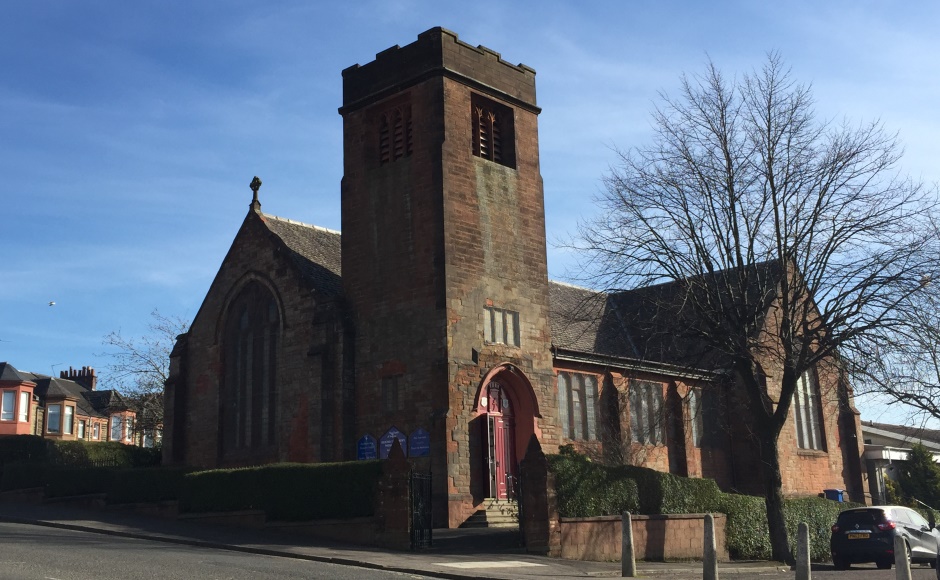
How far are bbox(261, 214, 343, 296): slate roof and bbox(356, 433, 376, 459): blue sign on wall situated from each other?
15.5 ft

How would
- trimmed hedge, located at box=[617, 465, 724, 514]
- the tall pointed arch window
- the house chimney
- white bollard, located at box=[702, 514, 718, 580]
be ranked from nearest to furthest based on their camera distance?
white bollard, located at box=[702, 514, 718, 580], trimmed hedge, located at box=[617, 465, 724, 514], the tall pointed arch window, the house chimney

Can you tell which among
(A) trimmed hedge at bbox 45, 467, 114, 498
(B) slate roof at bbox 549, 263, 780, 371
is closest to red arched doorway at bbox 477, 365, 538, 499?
(B) slate roof at bbox 549, 263, 780, 371

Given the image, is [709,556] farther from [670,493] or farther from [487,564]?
[670,493]

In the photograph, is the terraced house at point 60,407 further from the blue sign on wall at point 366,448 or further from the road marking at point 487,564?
the road marking at point 487,564

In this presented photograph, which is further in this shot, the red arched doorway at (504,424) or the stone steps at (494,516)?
the red arched doorway at (504,424)

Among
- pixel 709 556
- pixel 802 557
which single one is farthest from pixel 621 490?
pixel 802 557

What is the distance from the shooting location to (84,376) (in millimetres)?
77375

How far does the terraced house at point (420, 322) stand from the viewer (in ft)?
82.2

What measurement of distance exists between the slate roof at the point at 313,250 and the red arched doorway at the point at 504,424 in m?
5.81

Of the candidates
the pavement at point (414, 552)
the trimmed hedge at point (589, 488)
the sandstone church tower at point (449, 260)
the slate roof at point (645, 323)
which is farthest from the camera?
the sandstone church tower at point (449, 260)

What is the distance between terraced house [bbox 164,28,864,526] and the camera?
987 inches

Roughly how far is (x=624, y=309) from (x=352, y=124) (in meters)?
15.9

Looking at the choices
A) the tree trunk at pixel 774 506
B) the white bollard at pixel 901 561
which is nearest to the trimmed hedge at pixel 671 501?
the tree trunk at pixel 774 506

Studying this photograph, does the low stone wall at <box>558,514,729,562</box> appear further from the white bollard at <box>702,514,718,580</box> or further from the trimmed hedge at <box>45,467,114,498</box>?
→ the trimmed hedge at <box>45,467,114,498</box>
